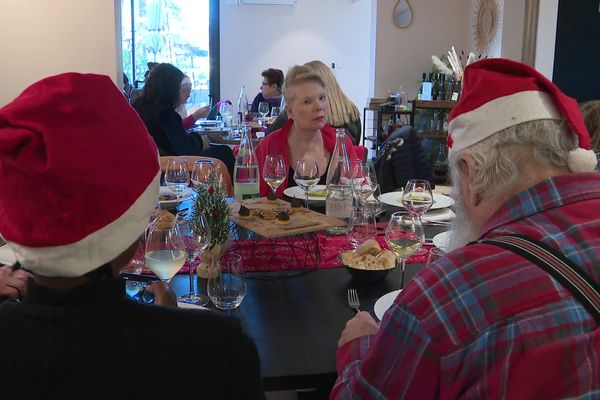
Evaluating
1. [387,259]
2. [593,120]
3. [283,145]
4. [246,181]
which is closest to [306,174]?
[246,181]

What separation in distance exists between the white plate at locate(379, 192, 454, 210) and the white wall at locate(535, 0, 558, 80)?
4.10m

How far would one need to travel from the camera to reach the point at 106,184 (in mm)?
784

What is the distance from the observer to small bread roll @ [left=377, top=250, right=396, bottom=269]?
1.57 meters

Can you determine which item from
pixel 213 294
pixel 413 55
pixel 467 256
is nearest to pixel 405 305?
pixel 467 256

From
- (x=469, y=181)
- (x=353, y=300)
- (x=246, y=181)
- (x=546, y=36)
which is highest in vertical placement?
(x=546, y=36)

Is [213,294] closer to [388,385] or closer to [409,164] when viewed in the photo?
[388,385]

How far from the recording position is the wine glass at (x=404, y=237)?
153 centimetres

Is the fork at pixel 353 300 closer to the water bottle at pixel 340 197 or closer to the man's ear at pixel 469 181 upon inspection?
the man's ear at pixel 469 181

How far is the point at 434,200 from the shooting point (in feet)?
7.56

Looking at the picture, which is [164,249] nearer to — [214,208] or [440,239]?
[214,208]

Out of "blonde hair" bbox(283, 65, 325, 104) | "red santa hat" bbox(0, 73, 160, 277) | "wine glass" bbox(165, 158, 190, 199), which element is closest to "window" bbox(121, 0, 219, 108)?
"blonde hair" bbox(283, 65, 325, 104)

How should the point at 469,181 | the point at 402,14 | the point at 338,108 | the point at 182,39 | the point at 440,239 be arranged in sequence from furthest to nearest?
the point at 182,39 → the point at 402,14 → the point at 338,108 → the point at 440,239 → the point at 469,181

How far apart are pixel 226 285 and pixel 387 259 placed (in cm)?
49

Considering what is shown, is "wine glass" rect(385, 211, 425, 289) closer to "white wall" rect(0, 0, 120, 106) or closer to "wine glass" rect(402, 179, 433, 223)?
"wine glass" rect(402, 179, 433, 223)
